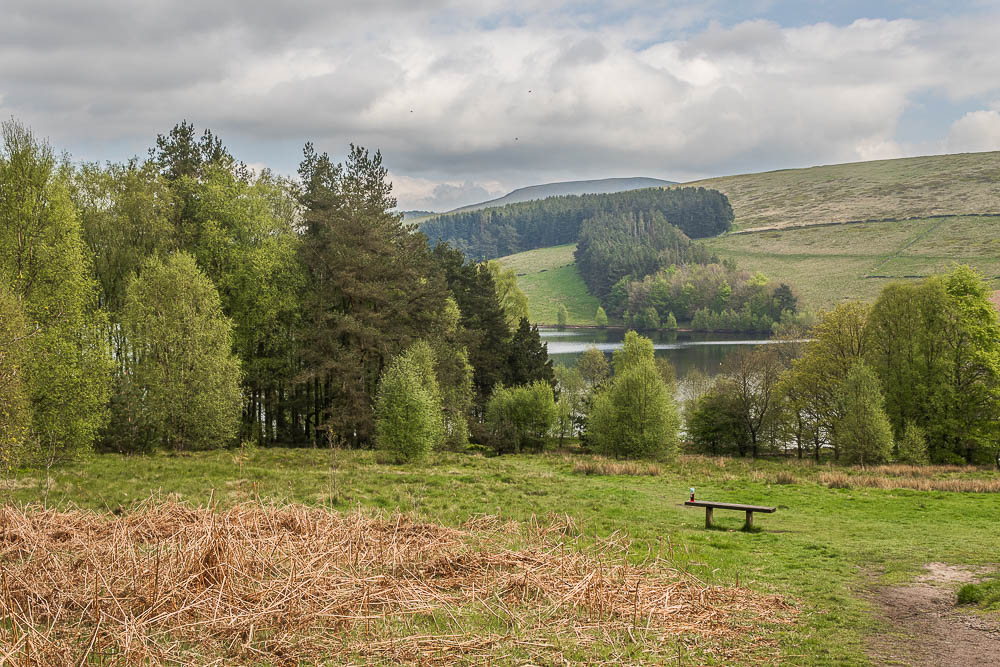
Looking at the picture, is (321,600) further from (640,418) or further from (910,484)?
(640,418)

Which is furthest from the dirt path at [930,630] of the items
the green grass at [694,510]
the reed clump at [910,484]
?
the reed clump at [910,484]

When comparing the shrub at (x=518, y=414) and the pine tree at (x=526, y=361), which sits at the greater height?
the pine tree at (x=526, y=361)

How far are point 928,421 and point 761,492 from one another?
23.5 meters

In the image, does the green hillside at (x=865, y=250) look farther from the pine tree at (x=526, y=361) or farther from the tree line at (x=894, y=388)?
the pine tree at (x=526, y=361)

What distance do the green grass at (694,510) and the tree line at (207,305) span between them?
12.3ft

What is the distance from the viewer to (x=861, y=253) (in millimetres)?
161125

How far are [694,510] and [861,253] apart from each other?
164m

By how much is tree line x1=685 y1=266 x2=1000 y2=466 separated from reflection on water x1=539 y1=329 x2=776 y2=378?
28996mm

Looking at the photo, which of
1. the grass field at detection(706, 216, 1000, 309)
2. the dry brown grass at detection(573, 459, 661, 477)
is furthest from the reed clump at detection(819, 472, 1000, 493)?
the grass field at detection(706, 216, 1000, 309)

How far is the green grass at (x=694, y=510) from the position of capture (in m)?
11.3

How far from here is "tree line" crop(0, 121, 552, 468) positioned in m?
24.5

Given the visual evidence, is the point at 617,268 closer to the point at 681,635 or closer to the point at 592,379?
the point at 592,379

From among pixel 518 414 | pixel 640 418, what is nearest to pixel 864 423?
pixel 640 418

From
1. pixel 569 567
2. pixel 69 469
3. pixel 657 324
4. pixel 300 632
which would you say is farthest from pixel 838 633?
pixel 657 324
